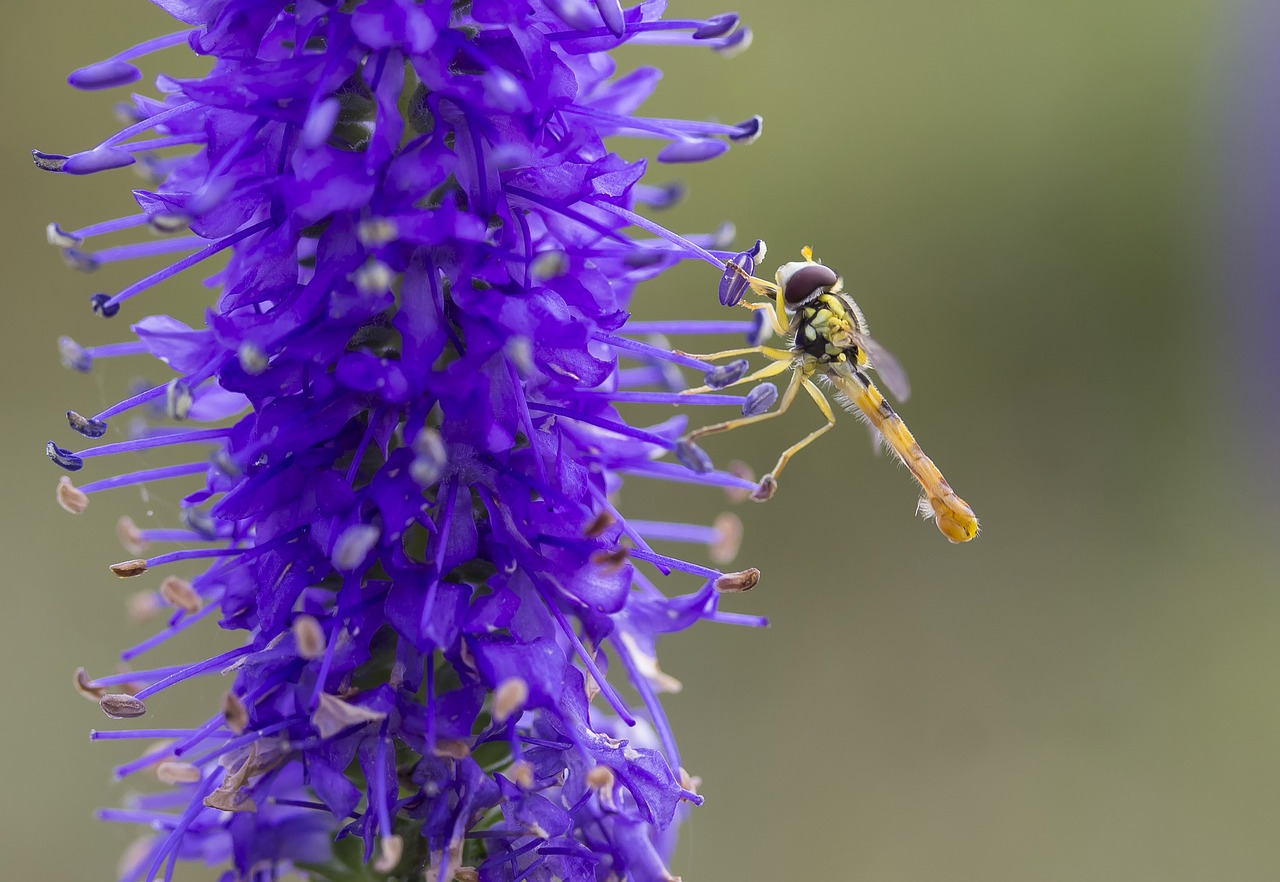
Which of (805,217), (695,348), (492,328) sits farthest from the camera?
(805,217)

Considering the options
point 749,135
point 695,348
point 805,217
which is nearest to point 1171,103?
point 805,217

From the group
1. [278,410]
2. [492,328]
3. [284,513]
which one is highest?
[492,328]

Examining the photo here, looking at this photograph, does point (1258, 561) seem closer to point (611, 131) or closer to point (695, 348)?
point (695, 348)

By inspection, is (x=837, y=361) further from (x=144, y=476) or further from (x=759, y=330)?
(x=144, y=476)

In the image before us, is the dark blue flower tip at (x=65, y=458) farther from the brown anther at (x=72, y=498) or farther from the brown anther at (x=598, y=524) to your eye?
the brown anther at (x=598, y=524)

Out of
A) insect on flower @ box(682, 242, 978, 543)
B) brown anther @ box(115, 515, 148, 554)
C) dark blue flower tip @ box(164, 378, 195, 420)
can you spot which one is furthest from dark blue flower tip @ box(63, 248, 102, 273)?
insect on flower @ box(682, 242, 978, 543)

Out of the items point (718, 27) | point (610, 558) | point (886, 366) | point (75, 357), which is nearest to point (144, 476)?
point (75, 357)

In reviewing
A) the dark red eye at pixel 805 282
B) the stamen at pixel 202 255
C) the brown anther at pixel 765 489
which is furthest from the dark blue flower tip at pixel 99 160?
the dark red eye at pixel 805 282
